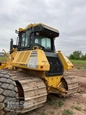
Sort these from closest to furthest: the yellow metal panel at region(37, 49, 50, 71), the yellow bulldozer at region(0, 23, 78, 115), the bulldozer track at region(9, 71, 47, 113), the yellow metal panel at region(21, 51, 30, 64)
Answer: the yellow bulldozer at region(0, 23, 78, 115)
the bulldozer track at region(9, 71, 47, 113)
the yellow metal panel at region(37, 49, 50, 71)
the yellow metal panel at region(21, 51, 30, 64)

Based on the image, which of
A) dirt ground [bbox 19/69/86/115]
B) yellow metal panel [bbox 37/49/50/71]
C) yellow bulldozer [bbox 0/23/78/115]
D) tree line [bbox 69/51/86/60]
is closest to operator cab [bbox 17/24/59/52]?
yellow bulldozer [bbox 0/23/78/115]

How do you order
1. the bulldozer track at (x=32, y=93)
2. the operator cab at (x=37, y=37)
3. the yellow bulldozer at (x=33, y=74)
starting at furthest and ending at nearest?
the operator cab at (x=37, y=37) → the bulldozer track at (x=32, y=93) → the yellow bulldozer at (x=33, y=74)

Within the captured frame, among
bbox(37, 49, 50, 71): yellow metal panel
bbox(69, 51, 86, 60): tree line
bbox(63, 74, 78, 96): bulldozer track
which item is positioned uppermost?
bbox(69, 51, 86, 60): tree line

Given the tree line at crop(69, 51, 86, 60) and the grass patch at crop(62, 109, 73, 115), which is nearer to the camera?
the grass patch at crop(62, 109, 73, 115)

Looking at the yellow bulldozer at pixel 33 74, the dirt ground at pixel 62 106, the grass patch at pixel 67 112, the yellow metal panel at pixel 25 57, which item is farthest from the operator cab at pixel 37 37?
the grass patch at pixel 67 112

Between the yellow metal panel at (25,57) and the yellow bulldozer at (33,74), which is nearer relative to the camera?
the yellow bulldozer at (33,74)

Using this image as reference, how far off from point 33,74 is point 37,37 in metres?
1.28

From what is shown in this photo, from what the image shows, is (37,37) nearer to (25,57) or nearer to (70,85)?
(25,57)

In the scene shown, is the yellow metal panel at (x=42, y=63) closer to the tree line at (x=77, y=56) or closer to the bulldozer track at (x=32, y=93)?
the bulldozer track at (x=32, y=93)

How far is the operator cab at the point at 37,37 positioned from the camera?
5255 mm

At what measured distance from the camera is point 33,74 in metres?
5.03

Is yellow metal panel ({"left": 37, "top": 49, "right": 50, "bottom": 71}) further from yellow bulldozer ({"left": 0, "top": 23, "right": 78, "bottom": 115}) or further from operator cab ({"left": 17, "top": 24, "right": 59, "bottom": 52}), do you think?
operator cab ({"left": 17, "top": 24, "right": 59, "bottom": 52})

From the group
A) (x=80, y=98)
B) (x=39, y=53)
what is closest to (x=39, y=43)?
(x=39, y=53)

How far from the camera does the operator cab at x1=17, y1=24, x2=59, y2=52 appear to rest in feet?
17.2
